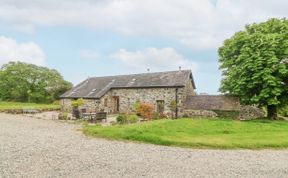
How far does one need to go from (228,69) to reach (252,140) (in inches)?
558

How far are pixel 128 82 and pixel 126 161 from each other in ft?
79.1

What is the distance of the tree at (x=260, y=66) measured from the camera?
70.7 feet

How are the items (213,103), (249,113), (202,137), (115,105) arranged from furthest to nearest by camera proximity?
(115,105) < (213,103) < (249,113) < (202,137)

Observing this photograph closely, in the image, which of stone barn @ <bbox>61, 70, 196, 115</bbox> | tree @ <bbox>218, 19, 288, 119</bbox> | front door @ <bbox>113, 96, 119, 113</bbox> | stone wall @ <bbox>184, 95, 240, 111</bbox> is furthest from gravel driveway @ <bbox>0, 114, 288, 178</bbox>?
front door @ <bbox>113, 96, 119, 113</bbox>

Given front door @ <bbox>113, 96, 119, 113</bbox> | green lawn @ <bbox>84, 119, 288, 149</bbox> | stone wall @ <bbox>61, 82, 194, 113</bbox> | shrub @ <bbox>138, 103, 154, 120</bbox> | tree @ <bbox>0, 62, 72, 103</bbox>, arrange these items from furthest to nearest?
tree @ <bbox>0, 62, 72, 103</bbox>
front door @ <bbox>113, 96, 119, 113</bbox>
stone wall @ <bbox>61, 82, 194, 113</bbox>
shrub @ <bbox>138, 103, 154, 120</bbox>
green lawn @ <bbox>84, 119, 288, 149</bbox>

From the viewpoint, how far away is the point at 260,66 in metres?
21.9

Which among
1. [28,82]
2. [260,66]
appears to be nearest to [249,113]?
[260,66]

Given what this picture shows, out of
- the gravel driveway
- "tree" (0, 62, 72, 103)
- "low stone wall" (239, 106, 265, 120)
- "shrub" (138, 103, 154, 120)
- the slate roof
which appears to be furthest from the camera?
"tree" (0, 62, 72, 103)

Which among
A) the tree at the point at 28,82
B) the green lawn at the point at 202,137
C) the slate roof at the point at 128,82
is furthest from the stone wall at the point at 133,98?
the tree at the point at 28,82

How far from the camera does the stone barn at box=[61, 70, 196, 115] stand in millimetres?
28188

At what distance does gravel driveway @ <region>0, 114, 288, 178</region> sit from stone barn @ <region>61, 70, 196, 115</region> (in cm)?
1721

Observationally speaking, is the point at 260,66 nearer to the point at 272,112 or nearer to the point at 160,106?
the point at 272,112

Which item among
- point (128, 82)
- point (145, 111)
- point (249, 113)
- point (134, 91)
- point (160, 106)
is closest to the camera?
point (145, 111)

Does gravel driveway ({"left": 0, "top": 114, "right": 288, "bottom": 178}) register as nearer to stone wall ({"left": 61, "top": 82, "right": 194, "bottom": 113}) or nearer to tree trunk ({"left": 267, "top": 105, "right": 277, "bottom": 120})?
tree trunk ({"left": 267, "top": 105, "right": 277, "bottom": 120})
